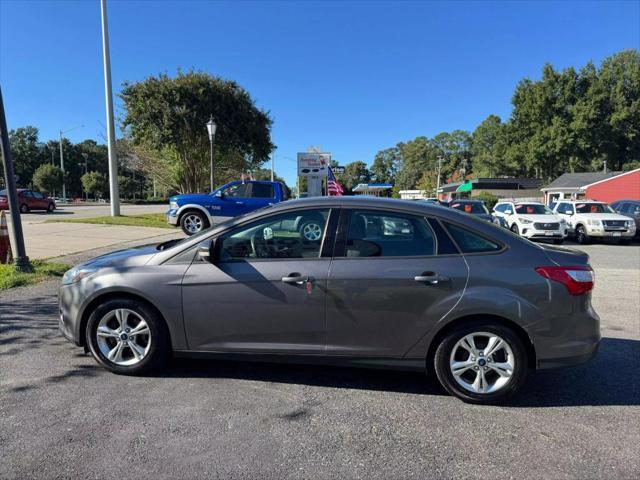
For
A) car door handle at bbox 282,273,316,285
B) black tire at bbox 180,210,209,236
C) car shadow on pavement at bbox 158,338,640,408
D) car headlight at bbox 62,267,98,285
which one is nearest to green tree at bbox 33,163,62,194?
black tire at bbox 180,210,209,236

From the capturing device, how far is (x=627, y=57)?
59438mm

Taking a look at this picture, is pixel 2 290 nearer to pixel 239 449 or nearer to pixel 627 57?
pixel 239 449

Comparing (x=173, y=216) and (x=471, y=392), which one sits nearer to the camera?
(x=471, y=392)

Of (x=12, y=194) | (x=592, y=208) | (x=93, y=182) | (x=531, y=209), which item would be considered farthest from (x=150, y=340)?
(x=93, y=182)

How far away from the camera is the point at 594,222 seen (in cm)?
1617

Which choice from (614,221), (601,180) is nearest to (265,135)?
(614,221)

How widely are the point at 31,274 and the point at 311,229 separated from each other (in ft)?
20.9

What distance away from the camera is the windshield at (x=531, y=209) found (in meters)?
17.0

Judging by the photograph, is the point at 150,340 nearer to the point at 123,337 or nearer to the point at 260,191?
the point at 123,337

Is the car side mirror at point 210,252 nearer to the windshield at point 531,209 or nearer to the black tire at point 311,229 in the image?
the black tire at point 311,229

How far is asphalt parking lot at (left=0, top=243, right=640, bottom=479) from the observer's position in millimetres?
2572

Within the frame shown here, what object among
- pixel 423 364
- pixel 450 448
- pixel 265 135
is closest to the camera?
pixel 450 448

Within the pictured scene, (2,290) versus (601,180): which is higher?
(601,180)

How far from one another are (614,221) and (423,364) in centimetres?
1633
